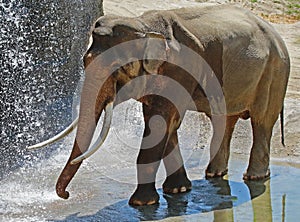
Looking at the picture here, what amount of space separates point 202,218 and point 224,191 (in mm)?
865

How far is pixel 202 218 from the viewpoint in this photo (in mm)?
6059

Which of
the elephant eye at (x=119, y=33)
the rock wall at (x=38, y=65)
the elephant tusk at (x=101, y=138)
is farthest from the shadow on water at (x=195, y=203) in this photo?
the rock wall at (x=38, y=65)

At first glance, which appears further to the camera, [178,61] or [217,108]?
[217,108]

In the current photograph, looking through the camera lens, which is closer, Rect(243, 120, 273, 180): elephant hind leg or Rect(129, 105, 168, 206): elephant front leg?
Rect(129, 105, 168, 206): elephant front leg

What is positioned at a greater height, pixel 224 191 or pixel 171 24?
pixel 171 24

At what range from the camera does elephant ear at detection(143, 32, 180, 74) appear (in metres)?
5.71

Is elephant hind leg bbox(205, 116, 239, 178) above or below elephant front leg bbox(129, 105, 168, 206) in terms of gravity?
below

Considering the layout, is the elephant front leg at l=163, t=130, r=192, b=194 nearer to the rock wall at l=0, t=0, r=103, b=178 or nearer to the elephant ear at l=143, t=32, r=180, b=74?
the elephant ear at l=143, t=32, r=180, b=74

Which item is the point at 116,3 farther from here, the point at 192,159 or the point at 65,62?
the point at 192,159

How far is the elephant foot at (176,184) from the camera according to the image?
6695 millimetres

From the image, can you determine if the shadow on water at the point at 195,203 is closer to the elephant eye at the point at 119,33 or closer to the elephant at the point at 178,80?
the elephant at the point at 178,80

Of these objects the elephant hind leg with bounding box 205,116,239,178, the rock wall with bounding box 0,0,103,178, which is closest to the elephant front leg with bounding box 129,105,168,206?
the elephant hind leg with bounding box 205,116,239,178

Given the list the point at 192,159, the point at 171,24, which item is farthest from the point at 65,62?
the point at 171,24

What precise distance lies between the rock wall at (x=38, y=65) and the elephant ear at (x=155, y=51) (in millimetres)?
3094
